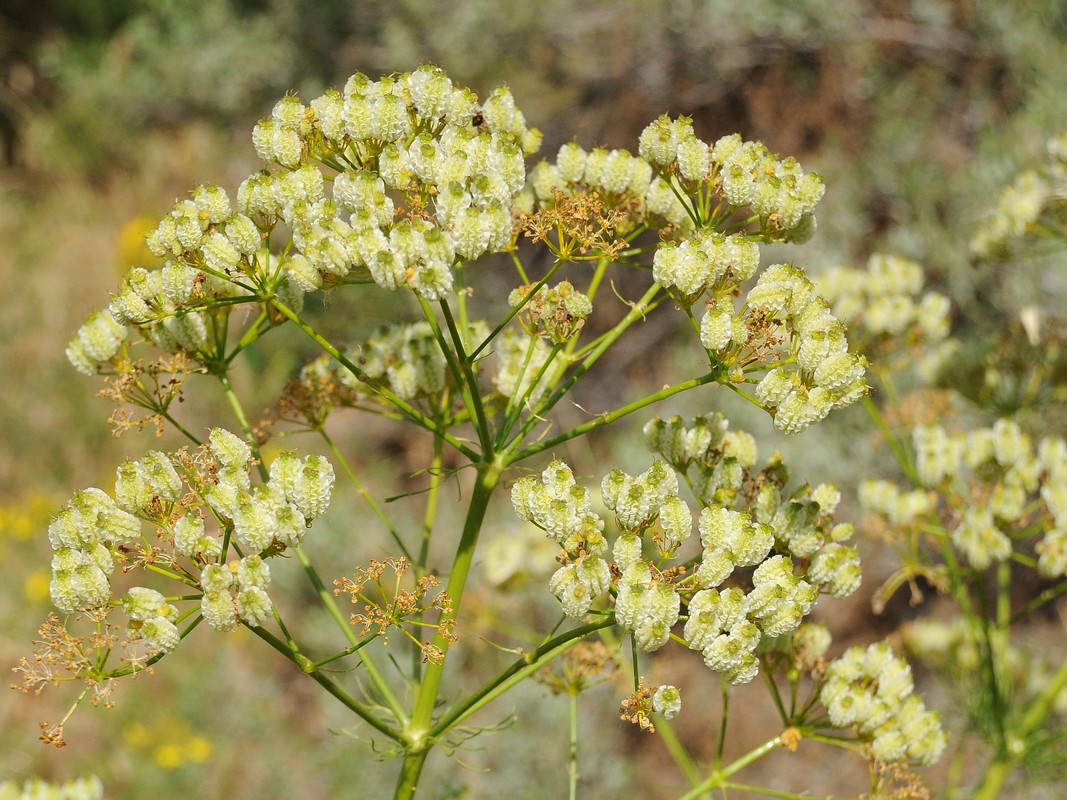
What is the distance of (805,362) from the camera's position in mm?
2391

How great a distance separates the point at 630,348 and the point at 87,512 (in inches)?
306

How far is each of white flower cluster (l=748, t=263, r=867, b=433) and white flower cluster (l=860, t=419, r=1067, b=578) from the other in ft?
5.56

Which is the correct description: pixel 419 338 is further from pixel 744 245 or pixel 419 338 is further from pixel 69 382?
pixel 69 382

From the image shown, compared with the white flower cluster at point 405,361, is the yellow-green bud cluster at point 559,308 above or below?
below


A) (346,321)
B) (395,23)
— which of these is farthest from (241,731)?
(395,23)

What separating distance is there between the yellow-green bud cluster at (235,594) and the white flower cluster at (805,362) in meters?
1.20

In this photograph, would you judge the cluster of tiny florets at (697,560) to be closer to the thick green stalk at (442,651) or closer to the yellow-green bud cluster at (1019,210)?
the thick green stalk at (442,651)

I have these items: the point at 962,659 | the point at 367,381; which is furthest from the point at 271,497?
the point at 962,659

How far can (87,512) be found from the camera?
7.63ft

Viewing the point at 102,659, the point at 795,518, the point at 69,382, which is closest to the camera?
the point at 102,659

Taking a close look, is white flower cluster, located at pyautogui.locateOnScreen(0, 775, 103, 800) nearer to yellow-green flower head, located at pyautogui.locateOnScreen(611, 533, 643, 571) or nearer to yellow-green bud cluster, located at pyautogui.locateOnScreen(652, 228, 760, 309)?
yellow-green flower head, located at pyautogui.locateOnScreen(611, 533, 643, 571)

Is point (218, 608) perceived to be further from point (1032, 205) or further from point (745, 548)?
point (1032, 205)

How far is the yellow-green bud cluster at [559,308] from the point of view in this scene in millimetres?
2504

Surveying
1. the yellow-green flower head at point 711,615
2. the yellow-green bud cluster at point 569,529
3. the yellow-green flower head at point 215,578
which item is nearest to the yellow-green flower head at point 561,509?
the yellow-green bud cluster at point 569,529
